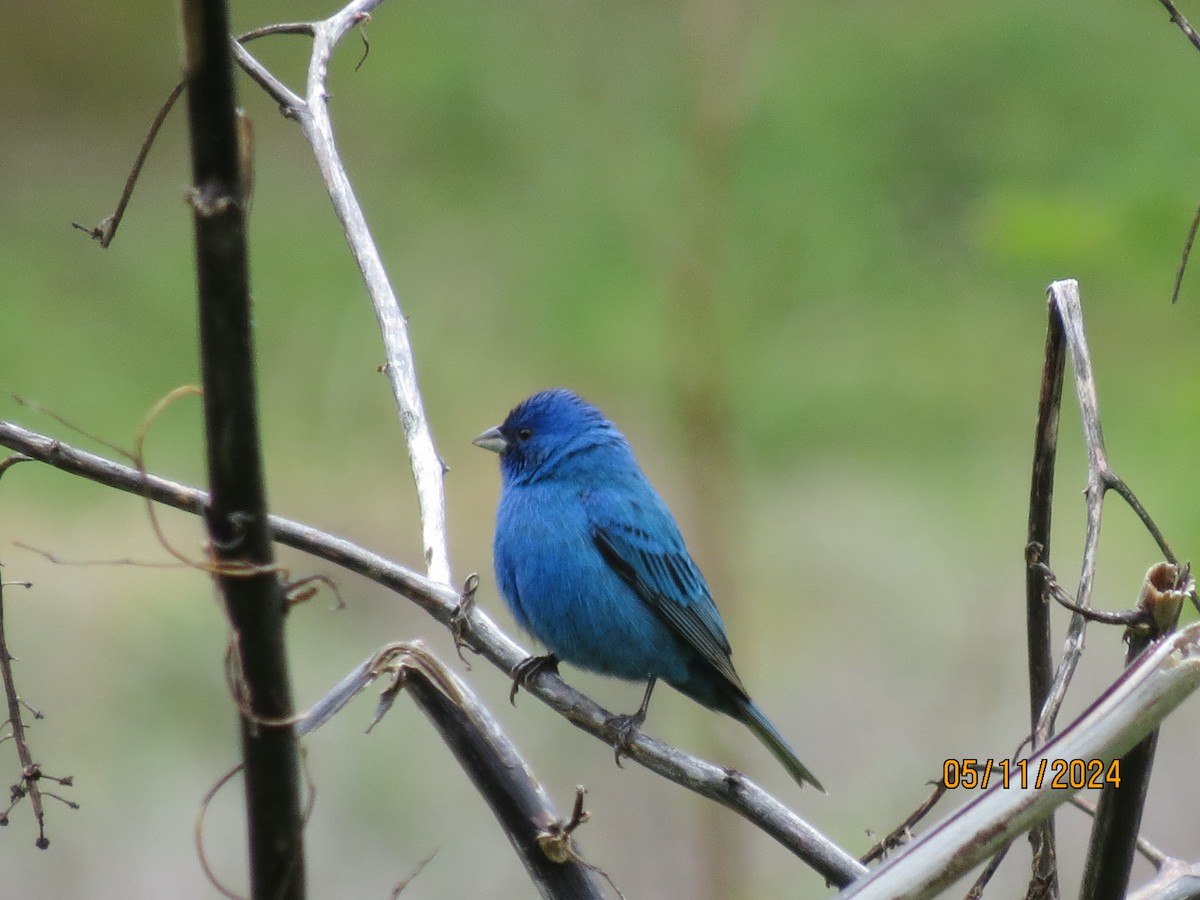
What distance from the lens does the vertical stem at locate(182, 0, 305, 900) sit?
2.56 ft

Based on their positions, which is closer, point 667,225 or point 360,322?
point 667,225

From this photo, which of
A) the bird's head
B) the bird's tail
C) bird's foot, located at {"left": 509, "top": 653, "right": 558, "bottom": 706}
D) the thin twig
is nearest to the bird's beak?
the bird's head

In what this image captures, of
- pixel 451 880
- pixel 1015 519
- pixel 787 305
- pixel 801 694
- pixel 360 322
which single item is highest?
pixel 360 322

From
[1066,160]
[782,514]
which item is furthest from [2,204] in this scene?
[1066,160]

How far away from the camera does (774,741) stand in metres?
3.76

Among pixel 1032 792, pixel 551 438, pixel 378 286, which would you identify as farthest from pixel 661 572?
pixel 1032 792

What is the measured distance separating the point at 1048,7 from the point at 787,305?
8.00 feet

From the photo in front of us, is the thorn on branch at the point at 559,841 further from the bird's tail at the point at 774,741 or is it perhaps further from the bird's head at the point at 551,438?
the bird's head at the point at 551,438

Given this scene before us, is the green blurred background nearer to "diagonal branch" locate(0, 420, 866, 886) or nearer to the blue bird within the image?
the blue bird

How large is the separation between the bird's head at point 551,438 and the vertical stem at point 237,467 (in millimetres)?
3164

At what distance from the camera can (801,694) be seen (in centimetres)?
668

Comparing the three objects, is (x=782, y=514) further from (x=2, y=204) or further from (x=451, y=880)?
(x=2, y=204)

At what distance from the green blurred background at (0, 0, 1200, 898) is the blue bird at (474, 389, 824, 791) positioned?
30.5 inches

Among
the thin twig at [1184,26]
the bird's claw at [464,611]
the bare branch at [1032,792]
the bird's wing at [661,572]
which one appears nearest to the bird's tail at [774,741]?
the bird's wing at [661,572]
